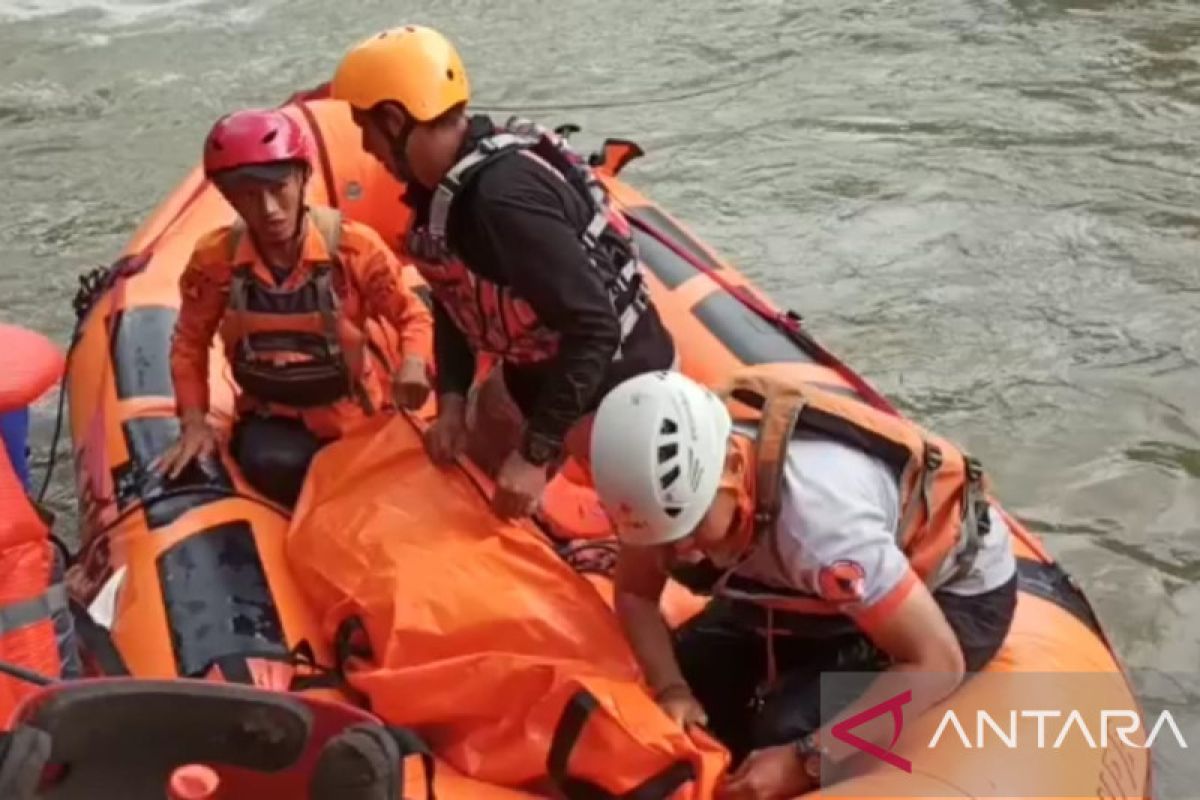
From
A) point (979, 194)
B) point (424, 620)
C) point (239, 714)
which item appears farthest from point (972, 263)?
point (239, 714)

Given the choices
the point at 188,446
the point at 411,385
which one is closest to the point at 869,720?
the point at 411,385

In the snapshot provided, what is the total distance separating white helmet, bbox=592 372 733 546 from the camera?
6.67 ft

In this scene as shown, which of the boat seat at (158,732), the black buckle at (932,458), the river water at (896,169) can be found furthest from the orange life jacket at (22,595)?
the river water at (896,169)

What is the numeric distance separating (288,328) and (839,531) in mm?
1248

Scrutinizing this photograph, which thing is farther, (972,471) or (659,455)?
(972,471)

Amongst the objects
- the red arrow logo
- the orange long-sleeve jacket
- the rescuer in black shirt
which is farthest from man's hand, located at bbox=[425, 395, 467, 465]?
the red arrow logo

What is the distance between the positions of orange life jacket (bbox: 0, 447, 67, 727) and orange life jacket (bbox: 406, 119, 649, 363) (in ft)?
2.44

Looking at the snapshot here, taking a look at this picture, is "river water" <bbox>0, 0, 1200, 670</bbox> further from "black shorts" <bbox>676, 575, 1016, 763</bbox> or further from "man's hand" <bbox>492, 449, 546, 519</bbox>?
"man's hand" <bbox>492, 449, 546, 519</bbox>

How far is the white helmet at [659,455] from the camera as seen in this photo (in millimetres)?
2033

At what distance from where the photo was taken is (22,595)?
2.23 meters

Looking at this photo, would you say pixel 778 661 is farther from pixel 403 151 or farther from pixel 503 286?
pixel 403 151

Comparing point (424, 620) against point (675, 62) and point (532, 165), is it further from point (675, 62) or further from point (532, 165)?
point (675, 62)

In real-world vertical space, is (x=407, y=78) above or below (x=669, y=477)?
above

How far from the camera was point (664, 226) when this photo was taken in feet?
13.3
